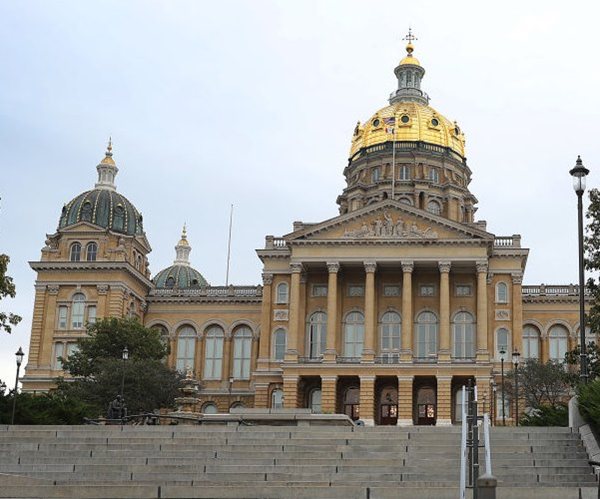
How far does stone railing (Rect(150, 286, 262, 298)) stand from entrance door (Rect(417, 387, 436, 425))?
56.9 feet

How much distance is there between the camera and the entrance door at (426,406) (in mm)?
74250

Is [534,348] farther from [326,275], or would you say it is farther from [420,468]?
[420,468]

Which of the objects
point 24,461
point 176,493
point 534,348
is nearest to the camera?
point 176,493

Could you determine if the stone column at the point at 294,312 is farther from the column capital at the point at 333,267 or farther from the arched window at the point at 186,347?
the arched window at the point at 186,347

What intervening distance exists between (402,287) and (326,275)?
225 inches

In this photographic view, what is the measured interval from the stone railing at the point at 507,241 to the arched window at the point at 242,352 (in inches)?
843

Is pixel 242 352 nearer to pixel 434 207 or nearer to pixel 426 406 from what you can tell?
pixel 426 406

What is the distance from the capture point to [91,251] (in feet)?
274

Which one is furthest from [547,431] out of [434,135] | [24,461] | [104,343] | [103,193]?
[434,135]

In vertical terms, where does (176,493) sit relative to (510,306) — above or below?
below

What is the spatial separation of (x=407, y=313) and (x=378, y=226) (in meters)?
6.70

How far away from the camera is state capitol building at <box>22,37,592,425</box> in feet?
240

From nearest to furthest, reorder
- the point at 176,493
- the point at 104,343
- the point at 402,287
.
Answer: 1. the point at 176,493
2. the point at 104,343
3. the point at 402,287

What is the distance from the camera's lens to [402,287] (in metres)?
76.4
